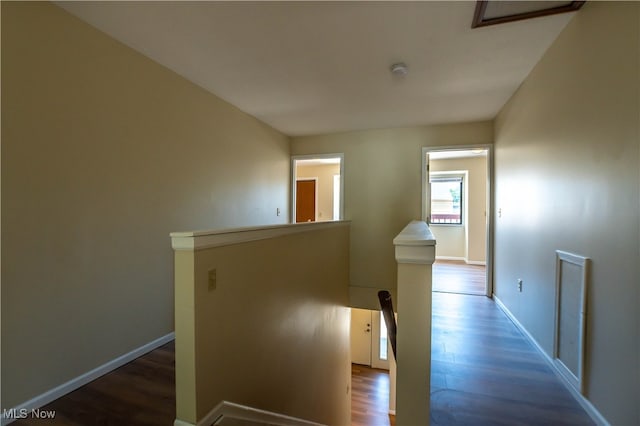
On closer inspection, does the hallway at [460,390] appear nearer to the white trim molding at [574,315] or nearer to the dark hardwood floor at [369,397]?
the white trim molding at [574,315]

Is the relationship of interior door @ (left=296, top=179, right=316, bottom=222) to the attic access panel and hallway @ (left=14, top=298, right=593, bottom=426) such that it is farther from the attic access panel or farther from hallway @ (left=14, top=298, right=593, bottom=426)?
the attic access panel

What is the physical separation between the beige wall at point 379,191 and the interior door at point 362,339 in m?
2.03

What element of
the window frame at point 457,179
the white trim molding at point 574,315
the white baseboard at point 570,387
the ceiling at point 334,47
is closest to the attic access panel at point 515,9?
the ceiling at point 334,47

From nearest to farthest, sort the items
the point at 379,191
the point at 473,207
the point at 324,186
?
the point at 379,191 → the point at 473,207 → the point at 324,186

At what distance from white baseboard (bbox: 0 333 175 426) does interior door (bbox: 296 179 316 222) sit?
212 inches

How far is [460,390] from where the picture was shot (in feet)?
6.18

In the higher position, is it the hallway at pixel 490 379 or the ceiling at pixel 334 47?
the ceiling at pixel 334 47

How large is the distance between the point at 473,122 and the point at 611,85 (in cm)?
288

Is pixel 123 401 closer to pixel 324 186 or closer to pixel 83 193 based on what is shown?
pixel 83 193

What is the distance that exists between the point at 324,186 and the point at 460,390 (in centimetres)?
609

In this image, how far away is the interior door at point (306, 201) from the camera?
25.3 feet

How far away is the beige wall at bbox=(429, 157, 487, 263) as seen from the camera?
21.0ft

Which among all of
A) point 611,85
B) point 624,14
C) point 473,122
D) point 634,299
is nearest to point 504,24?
point 624,14

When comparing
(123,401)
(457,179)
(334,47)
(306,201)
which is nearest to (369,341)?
(306,201)
